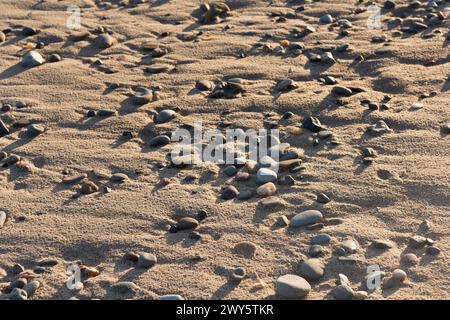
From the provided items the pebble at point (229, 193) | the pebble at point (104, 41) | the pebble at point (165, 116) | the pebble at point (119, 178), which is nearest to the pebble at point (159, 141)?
the pebble at point (165, 116)

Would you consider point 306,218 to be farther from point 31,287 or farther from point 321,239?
point 31,287

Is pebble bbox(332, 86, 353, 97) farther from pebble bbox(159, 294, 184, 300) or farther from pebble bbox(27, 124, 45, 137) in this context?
pebble bbox(159, 294, 184, 300)

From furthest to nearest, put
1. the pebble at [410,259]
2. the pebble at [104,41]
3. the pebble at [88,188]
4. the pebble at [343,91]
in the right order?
the pebble at [104,41], the pebble at [343,91], the pebble at [88,188], the pebble at [410,259]

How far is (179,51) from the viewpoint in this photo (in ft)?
17.9

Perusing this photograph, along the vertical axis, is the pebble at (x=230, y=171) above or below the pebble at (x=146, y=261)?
above

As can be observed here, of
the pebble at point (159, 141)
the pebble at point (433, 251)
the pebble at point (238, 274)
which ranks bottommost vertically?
the pebble at point (238, 274)

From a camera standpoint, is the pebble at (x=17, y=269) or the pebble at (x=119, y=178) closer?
the pebble at (x=17, y=269)

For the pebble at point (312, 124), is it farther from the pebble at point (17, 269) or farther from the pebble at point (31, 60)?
the pebble at point (31, 60)

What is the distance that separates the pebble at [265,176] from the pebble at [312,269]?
73cm

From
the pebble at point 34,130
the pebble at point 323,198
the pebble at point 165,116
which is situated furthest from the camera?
the pebble at point 165,116

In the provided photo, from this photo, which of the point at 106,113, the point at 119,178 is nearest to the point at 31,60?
the point at 106,113

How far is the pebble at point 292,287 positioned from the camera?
10.1ft
